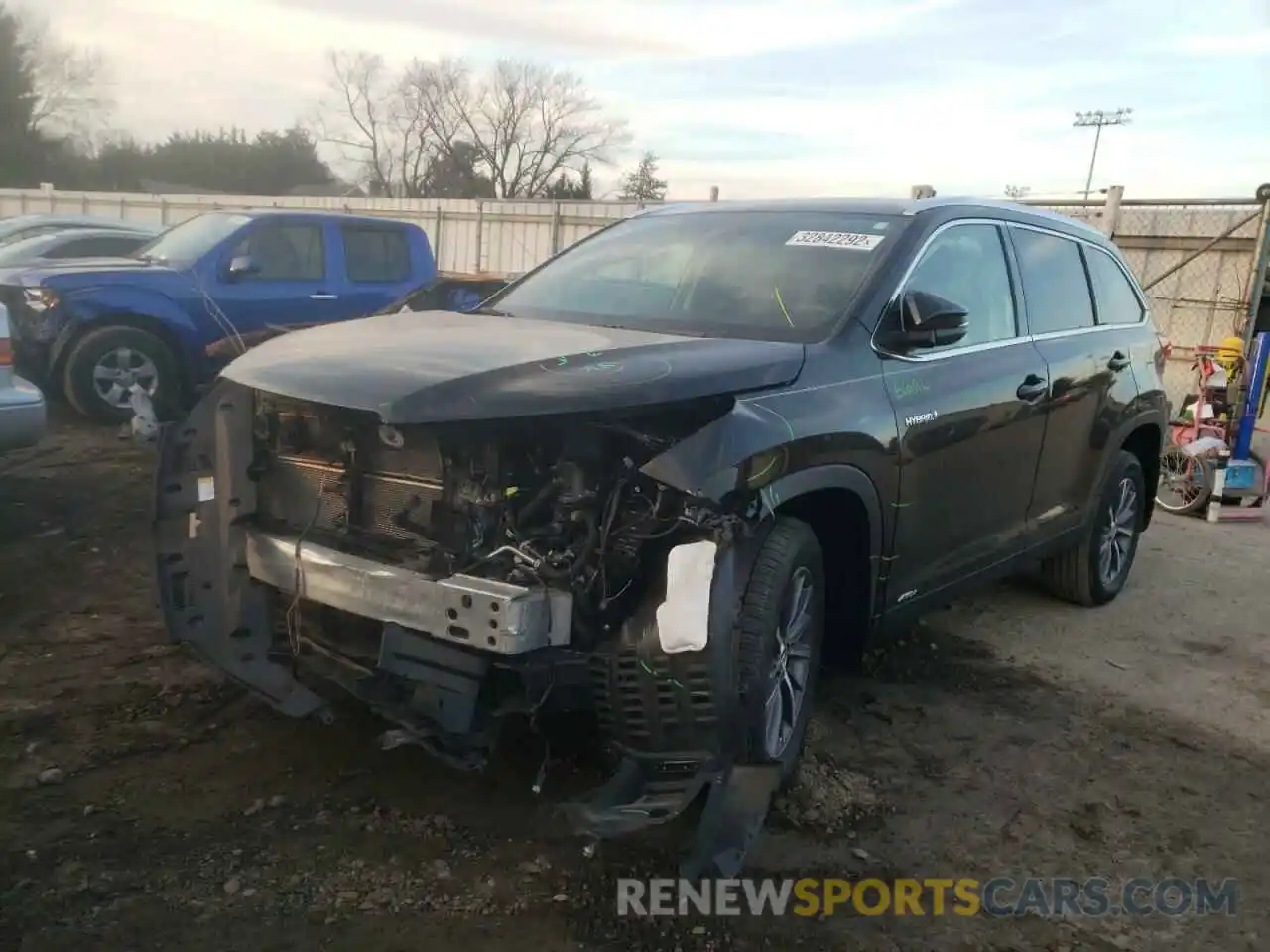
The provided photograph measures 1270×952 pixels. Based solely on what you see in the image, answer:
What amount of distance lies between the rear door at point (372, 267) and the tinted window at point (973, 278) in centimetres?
619

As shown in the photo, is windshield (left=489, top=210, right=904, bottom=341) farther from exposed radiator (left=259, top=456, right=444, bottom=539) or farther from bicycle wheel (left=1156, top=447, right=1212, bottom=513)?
bicycle wheel (left=1156, top=447, right=1212, bottom=513)

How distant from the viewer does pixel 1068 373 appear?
15.7 feet

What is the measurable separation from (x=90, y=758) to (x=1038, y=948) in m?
2.84

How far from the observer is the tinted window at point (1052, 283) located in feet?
15.4

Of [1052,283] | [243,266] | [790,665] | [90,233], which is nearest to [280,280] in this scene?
[243,266]

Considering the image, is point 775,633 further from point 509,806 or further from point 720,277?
point 720,277

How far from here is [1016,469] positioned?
4457 millimetres

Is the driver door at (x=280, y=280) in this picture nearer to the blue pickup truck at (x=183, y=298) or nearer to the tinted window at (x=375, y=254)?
the blue pickup truck at (x=183, y=298)

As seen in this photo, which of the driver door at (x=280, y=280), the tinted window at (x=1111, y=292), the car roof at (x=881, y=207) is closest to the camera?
the car roof at (x=881, y=207)

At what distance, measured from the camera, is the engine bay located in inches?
110

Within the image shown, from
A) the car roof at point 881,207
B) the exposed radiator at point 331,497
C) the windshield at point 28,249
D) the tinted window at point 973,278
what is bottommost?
the exposed radiator at point 331,497

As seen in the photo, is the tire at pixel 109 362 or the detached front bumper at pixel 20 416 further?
the tire at pixel 109 362

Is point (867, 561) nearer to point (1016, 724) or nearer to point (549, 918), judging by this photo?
point (1016, 724)

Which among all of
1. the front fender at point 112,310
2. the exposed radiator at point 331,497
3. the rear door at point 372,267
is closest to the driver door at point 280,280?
the rear door at point 372,267
